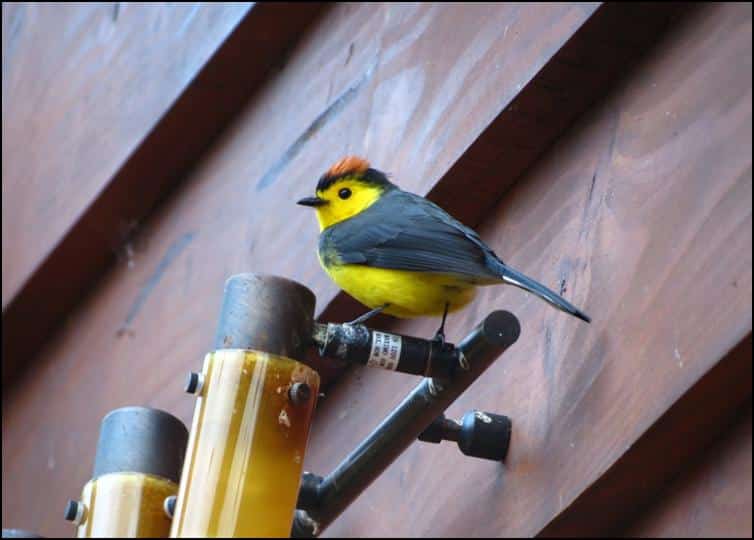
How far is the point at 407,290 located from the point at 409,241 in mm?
115

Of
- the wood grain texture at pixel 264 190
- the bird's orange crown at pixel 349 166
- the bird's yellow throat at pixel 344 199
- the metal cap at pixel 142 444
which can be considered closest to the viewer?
the metal cap at pixel 142 444

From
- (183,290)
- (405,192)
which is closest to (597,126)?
(405,192)

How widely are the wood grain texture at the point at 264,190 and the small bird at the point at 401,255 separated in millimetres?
67

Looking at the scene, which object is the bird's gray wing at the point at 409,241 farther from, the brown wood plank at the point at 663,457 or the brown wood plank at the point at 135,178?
the brown wood plank at the point at 135,178

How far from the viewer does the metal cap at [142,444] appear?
231 centimetres

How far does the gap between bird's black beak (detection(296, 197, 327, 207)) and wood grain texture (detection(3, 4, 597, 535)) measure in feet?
0.17

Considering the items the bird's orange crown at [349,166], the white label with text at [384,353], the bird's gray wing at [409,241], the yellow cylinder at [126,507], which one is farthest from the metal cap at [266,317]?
the bird's orange crown at [349,166]

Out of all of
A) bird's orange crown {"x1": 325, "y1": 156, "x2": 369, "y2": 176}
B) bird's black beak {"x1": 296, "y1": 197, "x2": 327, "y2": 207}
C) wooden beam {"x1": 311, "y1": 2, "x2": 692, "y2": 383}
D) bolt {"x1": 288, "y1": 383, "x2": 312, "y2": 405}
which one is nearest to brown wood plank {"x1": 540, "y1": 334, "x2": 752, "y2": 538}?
bolt {"x1": 288, "y1": 383, "x2": 312, "y2": 405}

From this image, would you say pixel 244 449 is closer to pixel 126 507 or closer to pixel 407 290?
pixel 126 507

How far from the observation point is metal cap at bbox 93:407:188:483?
2.31 metres

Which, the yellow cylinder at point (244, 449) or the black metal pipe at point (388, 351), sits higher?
the black metal pipe at point (388, 351)

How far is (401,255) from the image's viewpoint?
283 cm

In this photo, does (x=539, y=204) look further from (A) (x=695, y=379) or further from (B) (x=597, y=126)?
(A) (x=695, y=379)

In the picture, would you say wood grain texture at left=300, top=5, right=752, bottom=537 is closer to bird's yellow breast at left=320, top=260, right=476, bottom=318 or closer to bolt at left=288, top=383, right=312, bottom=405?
bird's yellow breast at left=320, top=260, right=476, bottom=318
